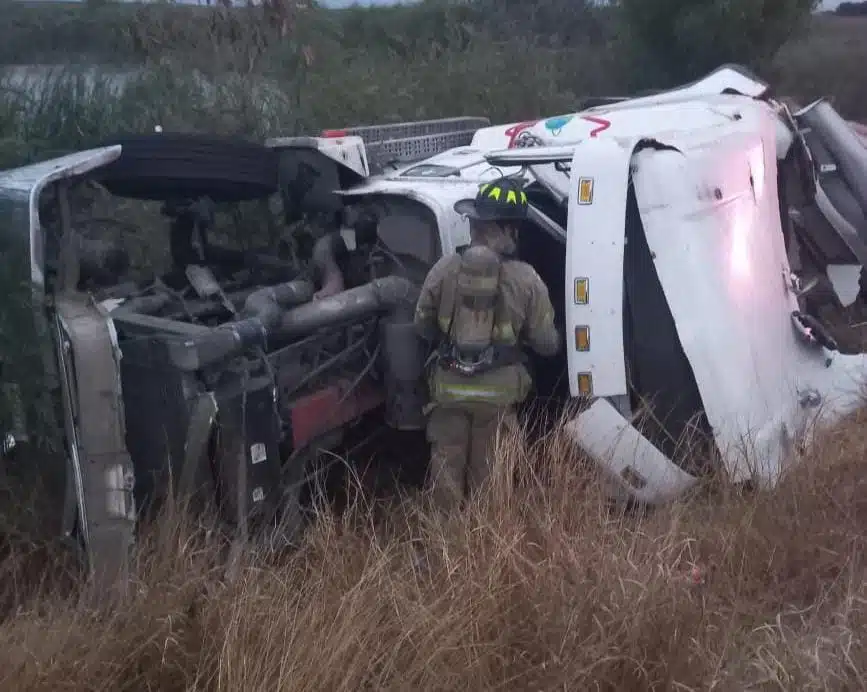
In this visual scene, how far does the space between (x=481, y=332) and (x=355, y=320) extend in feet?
1.82

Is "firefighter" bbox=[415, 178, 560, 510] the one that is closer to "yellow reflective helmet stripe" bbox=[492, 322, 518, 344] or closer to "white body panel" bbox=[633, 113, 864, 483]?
"yellow reflective helmet stripe" bbox=[492, 322, 518, 344]

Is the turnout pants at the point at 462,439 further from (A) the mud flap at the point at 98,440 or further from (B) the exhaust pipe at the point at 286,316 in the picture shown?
(A) the mud flap at the point at 98,440

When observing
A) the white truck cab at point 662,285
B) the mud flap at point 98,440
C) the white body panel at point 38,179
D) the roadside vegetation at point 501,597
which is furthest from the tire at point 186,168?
the roadside vegetation at point 501,597

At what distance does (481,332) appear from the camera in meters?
3.99

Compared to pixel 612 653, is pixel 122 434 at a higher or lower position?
higher

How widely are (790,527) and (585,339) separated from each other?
0.99 metres

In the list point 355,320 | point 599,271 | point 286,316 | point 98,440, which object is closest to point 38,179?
point 98,440

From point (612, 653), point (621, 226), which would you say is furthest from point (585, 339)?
point (612, 653)

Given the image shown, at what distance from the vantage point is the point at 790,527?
3.45 meters

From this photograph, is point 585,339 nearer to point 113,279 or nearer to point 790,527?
point 790,527

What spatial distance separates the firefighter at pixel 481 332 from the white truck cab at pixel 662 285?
0.57 ft

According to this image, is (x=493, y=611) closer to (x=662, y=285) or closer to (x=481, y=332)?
(x=481, y=332)

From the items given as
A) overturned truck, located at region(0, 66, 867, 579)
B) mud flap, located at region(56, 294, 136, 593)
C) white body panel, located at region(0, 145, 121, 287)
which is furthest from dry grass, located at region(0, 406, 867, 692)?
white body panel, located at region(0, 145, 121, 287)

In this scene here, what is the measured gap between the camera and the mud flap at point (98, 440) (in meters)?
3.19
